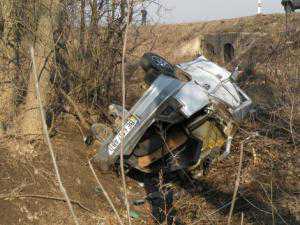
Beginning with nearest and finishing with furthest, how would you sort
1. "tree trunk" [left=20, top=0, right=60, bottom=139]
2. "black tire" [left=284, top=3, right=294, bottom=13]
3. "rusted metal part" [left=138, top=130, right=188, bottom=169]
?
"tree trunk" [left=20, top=0, right=60, bottom=139], "rusted metal part" [left=138, top=130, right=188, bottom=169], "black tire" [left=284, top=3, right=294, bottom=13]

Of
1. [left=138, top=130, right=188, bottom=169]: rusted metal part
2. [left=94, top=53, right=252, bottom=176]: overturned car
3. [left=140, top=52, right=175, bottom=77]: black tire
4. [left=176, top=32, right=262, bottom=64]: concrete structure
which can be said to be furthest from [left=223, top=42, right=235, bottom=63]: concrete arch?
Result: [left=138, top=130, right=188, bottom=169]: rusted metal part

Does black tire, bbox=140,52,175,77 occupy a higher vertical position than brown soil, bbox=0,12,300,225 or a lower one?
higher

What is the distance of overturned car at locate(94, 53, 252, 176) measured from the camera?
340 inches

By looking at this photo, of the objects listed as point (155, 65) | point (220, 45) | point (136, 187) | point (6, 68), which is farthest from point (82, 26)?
point (220, 45)

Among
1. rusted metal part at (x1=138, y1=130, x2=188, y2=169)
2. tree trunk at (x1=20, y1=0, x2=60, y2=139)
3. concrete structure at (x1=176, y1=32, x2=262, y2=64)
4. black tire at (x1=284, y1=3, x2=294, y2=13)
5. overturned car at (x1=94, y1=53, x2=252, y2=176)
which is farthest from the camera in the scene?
black tire at (x1=284, y1=3, x2=294, y2=13)

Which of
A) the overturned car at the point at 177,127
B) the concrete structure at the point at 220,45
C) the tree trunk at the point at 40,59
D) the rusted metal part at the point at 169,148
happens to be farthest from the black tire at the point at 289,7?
the tree trunk at the point at 40,59

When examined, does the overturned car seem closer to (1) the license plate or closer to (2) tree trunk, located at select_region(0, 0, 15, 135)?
(1) the license plate

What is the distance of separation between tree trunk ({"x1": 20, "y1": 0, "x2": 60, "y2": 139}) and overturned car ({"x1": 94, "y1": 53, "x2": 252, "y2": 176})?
3.80 ft

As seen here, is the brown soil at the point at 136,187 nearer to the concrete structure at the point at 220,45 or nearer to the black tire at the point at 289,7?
the concrete structure at the point at 220,45

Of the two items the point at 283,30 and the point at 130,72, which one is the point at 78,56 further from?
the point at 283,30

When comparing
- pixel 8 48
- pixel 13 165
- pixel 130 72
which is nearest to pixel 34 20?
pixel 8 48

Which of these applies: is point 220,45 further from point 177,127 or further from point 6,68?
point 6,68

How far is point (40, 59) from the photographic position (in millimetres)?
8227

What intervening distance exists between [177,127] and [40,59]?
2540mm
